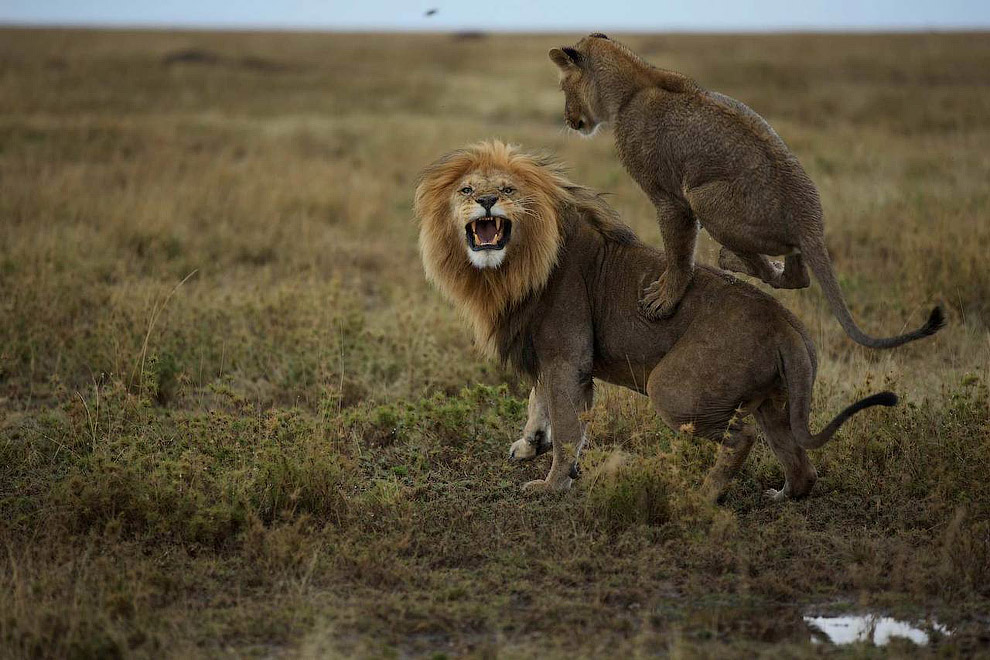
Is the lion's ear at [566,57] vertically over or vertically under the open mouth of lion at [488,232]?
over

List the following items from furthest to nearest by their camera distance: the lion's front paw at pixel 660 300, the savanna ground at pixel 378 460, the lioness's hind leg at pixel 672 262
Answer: the lion's front paw at pixel 660 300 < the lioness's hind leg at pixel 672 262 < the savanna ground at pixel 378 460

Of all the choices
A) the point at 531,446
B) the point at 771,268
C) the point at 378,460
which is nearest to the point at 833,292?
the point at 771,268

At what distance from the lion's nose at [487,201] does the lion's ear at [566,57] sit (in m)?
0.77

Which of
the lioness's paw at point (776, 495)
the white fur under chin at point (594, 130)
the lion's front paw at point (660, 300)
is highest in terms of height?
the white fur under chin at point (594, 130)

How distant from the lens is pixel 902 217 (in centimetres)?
Result: 1047

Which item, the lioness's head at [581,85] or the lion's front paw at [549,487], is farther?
Result: the lion's front paw at [549,487]

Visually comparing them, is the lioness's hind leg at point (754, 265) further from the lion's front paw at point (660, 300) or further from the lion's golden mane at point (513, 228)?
the lion's golden mane at point (513, 228)

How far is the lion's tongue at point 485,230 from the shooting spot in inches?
208

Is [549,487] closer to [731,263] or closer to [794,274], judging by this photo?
[731,263]

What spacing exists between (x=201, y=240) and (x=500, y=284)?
609 centimetres

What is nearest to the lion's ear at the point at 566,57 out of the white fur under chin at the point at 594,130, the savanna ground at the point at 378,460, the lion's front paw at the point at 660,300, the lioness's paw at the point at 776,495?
the white fur under chin at the point at 594,130

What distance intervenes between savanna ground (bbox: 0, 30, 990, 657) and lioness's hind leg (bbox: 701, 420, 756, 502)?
0.18 metres

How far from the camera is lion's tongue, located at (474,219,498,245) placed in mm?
5273

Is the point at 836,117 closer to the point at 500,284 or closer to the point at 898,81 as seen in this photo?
the point at 898,81
